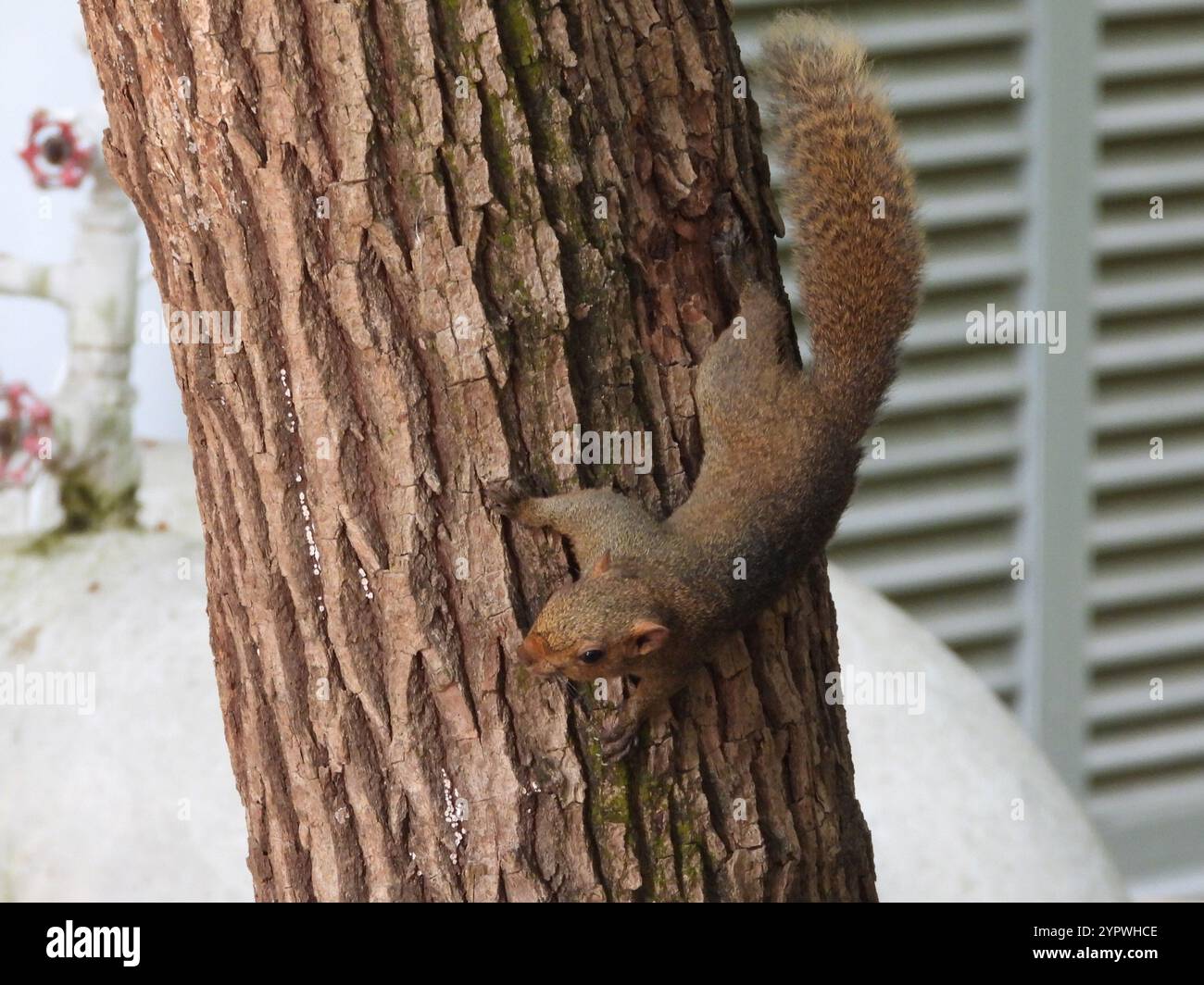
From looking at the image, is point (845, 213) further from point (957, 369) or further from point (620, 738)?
point (957, 369)

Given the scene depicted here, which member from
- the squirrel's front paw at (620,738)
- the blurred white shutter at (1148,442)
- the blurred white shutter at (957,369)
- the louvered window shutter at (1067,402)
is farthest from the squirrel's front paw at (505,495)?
the blurred white shutter at (1148,442)

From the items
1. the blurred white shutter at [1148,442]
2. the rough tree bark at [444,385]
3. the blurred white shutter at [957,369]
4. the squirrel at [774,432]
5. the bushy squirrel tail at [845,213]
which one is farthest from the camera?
the blurred white shutter at [1148,442]

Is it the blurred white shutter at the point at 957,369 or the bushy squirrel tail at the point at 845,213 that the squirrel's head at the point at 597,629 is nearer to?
the bushy squirrel tail at the point at 845,213

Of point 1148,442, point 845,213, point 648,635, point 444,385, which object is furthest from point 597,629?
point 1148,442

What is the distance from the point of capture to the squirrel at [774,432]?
1482 mm

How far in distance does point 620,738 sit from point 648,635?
4.5 inches

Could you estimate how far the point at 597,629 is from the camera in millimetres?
1472

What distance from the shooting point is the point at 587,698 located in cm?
152

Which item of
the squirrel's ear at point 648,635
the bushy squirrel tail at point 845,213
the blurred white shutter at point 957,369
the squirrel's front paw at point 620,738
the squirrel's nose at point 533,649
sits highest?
the blurred white shutter at point 957,369

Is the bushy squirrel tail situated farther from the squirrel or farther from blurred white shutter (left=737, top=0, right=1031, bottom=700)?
blurred white shutter (left=737, top=0, right=1031, bottom=700)

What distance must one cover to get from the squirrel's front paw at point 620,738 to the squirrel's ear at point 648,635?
0.07 meters

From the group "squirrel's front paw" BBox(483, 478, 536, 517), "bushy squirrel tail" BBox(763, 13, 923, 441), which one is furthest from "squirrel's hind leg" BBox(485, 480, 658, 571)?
"bushy squirrel tail" BBox(763, 13, 923, 441)

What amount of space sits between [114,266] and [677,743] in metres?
1.91
